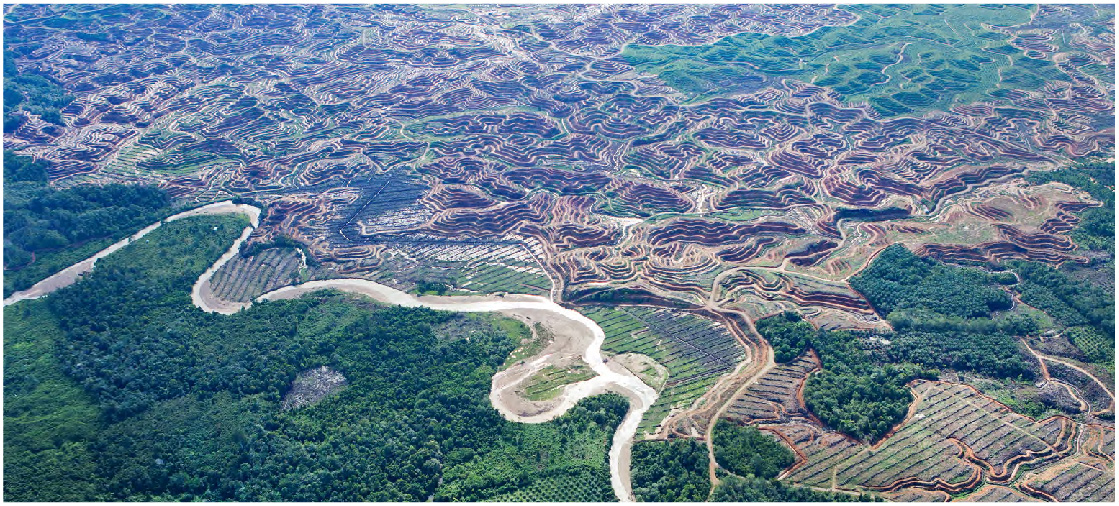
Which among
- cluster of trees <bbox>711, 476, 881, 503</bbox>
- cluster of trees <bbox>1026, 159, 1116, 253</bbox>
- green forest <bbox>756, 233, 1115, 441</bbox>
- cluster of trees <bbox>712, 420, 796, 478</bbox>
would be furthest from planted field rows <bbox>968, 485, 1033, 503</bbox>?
cluster of trees <bbox>1026, 159, 1116, 253</bbox>

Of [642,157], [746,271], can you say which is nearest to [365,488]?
[746,271]

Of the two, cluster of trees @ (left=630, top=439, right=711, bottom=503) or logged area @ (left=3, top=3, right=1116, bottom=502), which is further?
logged area @ (left=3, top=3, right=1116, bottom=502)

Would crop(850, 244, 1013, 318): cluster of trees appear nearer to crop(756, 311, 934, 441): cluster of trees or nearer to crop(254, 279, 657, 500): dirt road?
crop(756, 311, 934, 441): cluster of trees

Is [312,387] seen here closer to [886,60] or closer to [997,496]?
[997,496]

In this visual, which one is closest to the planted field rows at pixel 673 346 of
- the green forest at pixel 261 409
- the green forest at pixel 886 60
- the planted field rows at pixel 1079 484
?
the green forest at pixel 261 409

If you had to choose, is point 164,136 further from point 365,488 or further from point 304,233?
point 365,488

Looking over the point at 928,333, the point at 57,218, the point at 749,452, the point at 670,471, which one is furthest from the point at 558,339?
the point at 57,218

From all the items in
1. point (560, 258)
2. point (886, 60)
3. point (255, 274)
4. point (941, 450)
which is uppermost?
point (886, 60)
